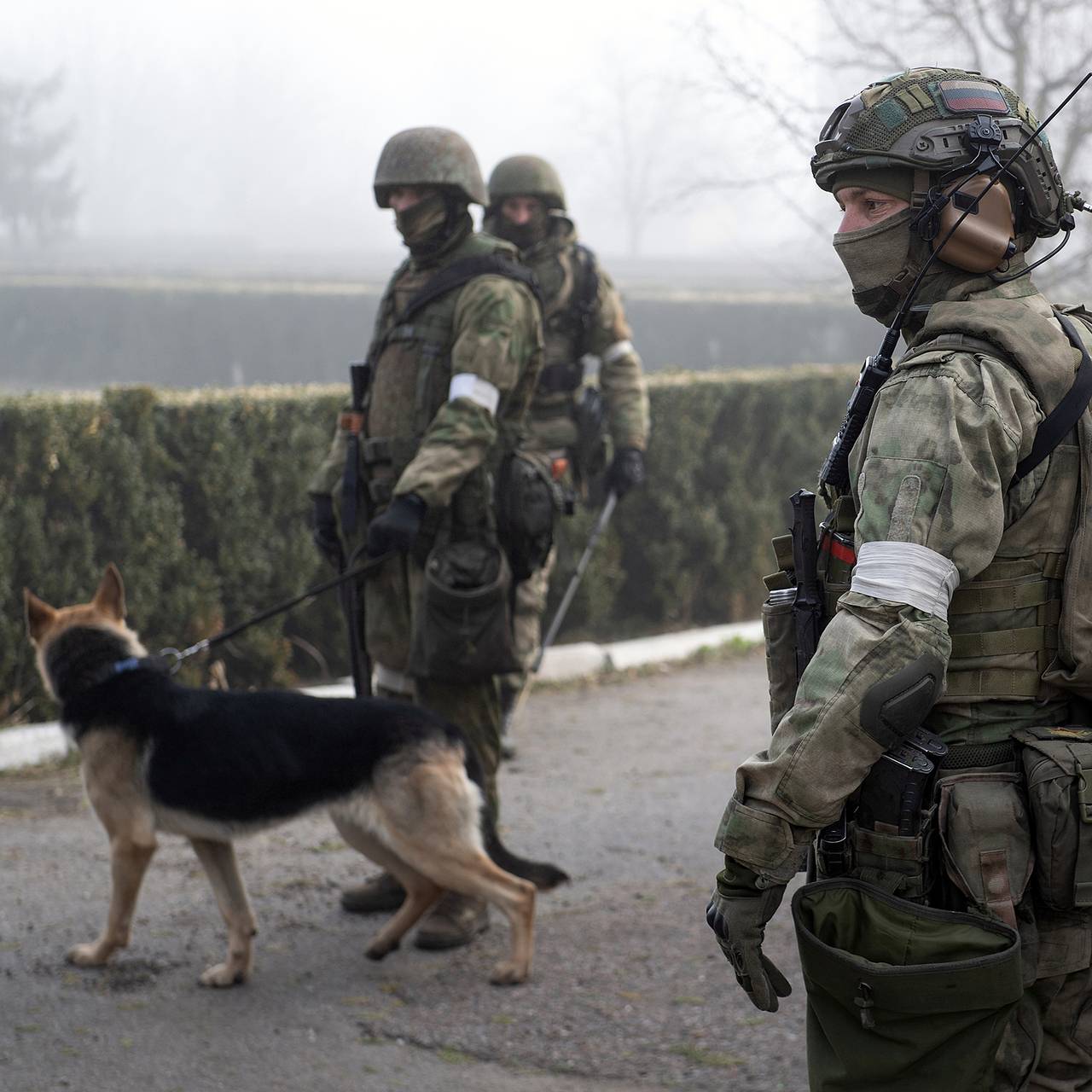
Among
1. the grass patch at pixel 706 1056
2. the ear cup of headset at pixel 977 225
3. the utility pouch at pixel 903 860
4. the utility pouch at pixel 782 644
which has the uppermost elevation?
the ear cup of headset at pixel 977 225

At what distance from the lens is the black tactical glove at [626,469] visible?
23.5 feet

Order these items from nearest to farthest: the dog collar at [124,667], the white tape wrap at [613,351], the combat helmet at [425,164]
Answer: the dog collar at [124,667], the combat helmet at [425,164], the white tape wrap at [613,351]

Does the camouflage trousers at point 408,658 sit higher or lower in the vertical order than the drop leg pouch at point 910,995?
lower

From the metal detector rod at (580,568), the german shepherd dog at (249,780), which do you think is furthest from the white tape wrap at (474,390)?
the metal detector rod at (580,568)

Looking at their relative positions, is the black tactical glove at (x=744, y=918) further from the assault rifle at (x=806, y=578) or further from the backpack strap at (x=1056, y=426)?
the backpack strap at (x=1056, y=426)

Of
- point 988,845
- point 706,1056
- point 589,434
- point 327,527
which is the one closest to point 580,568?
point 589,434

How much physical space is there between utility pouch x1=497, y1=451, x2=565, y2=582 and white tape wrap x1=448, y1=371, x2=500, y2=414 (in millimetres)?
331

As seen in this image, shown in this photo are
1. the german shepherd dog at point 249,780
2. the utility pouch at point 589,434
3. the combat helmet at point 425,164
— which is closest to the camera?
the german shepherd dog at point 249,780

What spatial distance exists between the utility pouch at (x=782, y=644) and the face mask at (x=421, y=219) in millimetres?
2579

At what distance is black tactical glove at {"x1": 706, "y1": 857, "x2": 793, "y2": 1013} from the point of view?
209 cm

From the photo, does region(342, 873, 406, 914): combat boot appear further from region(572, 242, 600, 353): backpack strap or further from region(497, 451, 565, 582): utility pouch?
region(572, 242, 600, 353): backpack strap

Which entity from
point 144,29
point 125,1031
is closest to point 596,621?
point 125,1031

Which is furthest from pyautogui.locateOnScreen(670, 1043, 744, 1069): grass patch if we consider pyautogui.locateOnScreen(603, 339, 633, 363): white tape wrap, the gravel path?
pyautogui.locateOnScreen(603, 339, 633, 363): white tape wrap

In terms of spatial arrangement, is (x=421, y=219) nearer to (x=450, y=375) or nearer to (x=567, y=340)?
(x=450, y=375)
